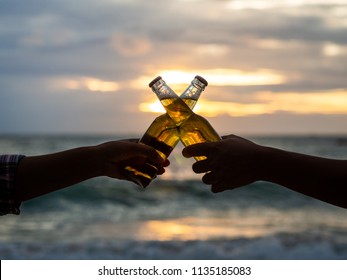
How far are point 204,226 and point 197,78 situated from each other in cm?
851

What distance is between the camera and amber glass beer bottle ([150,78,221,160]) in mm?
2248

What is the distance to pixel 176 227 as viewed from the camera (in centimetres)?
1041

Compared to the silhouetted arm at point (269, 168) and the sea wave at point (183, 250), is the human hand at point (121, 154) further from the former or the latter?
the sea wave at point (183, 250)

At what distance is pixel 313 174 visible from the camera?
1969 millimetres

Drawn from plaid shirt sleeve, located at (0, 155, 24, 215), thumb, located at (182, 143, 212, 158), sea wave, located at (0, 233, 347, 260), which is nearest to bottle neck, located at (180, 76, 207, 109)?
thumb, located at (182, 143, 212, 158)

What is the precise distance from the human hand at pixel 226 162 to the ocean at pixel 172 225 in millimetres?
6564

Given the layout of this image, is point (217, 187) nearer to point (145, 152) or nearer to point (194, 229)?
point (145, 152)

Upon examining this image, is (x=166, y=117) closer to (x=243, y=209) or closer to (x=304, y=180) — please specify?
(x=304, y=180)

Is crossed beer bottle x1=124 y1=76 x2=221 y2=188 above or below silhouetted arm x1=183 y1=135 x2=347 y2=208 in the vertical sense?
above

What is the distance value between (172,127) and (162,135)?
0.17 ft

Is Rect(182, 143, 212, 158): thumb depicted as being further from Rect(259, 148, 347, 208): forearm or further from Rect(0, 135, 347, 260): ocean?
Rect(0, 135, 347, 260): ocean

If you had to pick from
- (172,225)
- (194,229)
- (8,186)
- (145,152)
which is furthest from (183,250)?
(8,186)
